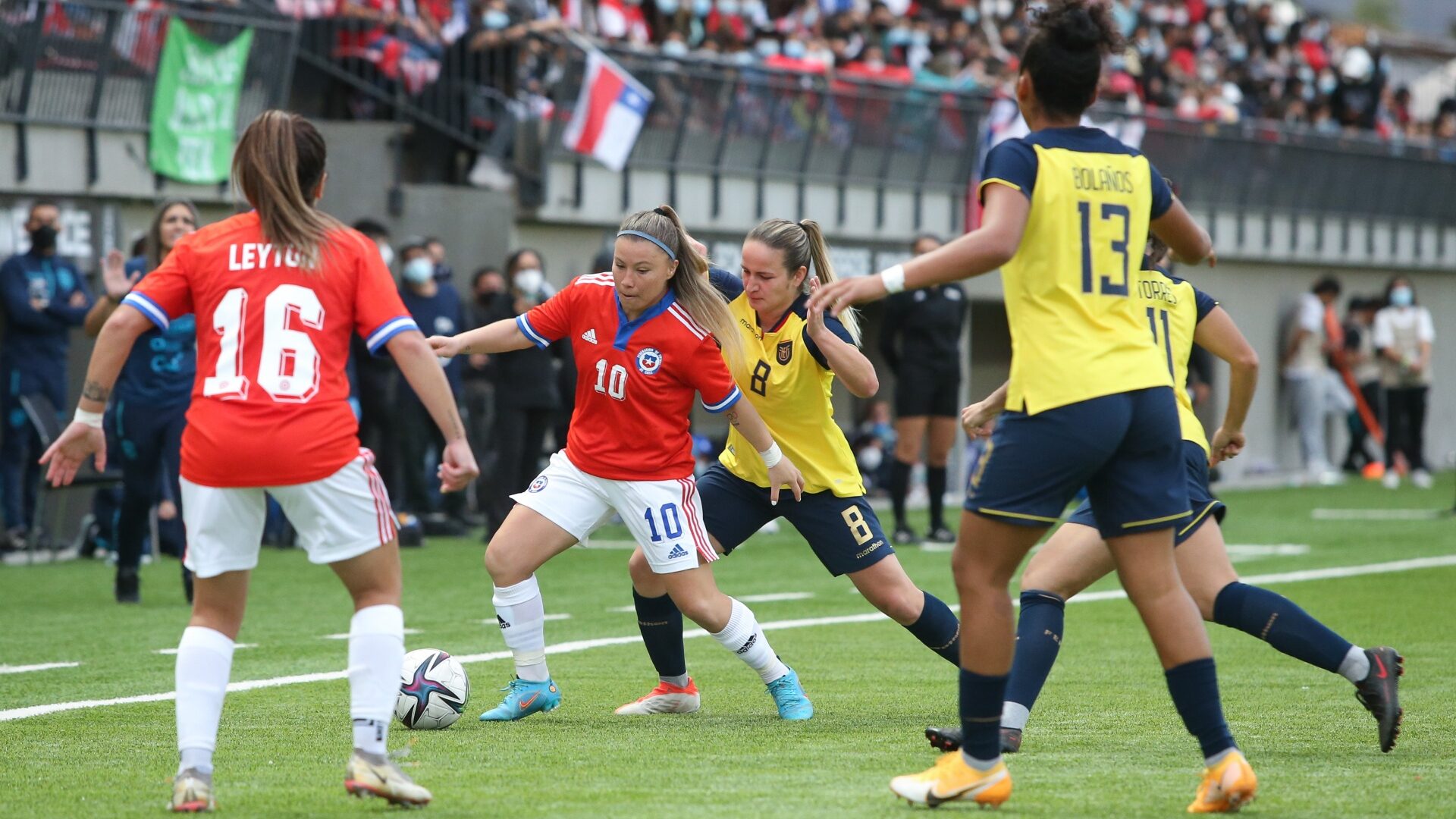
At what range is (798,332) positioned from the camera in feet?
22.1

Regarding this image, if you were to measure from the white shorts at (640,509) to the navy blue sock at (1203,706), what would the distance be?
2.03 metres

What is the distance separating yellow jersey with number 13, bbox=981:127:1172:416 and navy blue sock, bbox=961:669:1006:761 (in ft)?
2.33

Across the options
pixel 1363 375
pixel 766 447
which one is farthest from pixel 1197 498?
pixel 1363 375

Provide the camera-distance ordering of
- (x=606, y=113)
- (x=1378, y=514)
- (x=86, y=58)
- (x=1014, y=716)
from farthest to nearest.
A: (x=1378, y=514) → (x=606, y=113) → (x=86, y=58) → (x=1014, y=716)

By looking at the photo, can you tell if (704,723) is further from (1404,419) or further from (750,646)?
(1404,419)

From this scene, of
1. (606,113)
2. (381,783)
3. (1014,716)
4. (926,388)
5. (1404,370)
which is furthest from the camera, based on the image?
(1404,370)

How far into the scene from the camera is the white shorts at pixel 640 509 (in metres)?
6.37

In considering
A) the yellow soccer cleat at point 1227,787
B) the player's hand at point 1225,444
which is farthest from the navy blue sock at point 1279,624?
the yellow soccer cleat at point 1227,787

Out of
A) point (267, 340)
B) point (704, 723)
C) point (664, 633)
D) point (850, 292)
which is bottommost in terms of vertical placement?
point (704, 723)

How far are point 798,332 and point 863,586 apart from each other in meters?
0.94

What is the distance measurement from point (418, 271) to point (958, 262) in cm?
1047

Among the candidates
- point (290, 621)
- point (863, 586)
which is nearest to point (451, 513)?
point (290, 621)

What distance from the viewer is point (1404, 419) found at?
23547 mm

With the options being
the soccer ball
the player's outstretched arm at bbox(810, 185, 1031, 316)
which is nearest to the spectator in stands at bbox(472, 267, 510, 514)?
the soccer ball
